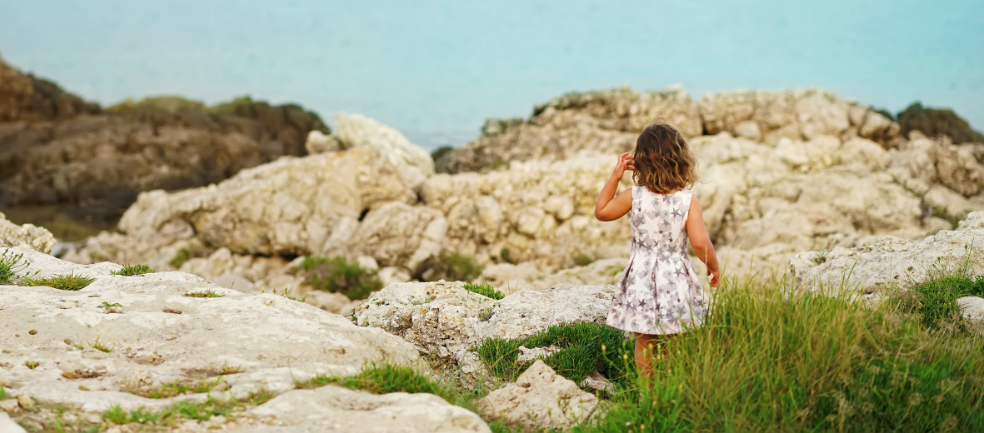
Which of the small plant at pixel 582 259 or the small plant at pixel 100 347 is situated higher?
the small plant at pixel 100 347

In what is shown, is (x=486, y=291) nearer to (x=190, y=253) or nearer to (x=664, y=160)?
(x=664, y=160)

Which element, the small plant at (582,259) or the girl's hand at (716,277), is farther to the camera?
the small plant at (582,259)

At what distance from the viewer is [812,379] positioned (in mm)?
4797

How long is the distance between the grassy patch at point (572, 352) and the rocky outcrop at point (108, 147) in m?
46.4

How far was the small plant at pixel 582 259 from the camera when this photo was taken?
22.8m

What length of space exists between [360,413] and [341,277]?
17.4m

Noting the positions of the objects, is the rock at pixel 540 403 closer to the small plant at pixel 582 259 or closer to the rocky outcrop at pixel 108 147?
the small plant at pixel 582 259

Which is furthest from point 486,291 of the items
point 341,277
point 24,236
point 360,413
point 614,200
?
point 341,277

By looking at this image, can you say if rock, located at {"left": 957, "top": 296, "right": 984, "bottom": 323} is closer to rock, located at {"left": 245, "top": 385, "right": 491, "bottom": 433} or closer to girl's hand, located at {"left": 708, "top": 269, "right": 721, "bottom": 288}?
girl's hand, located at {"left": 708, "top": 269, "right": 721, "bottom": 288}

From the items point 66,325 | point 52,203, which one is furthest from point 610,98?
point 52,203

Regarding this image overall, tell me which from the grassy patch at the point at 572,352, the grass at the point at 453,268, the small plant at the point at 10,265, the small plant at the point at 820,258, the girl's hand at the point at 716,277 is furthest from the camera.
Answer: the grass at the point at 453,268

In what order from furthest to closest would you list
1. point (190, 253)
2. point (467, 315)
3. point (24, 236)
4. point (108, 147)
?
point (108, 147) < point (190, 253) < point (24, 236) < point (467, 315)

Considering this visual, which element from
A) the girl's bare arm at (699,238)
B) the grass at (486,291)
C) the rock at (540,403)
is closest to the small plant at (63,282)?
the grass at (486,291)

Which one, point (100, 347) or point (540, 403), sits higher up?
point (100, 347)
